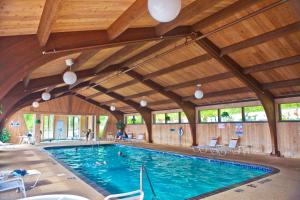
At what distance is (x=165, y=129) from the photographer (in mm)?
14508

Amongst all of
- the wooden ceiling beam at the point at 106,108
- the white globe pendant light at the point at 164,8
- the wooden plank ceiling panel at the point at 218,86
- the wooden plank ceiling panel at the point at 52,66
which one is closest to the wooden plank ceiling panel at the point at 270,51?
the wooden plank ceiling panel at the point at 218,86

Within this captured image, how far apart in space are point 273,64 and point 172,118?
7.91m

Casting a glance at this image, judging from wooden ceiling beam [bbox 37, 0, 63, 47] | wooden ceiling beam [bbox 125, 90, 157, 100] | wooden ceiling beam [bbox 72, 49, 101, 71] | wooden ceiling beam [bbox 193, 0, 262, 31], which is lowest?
wooden ceiling beam [bbox 37, 0, 63, 47]

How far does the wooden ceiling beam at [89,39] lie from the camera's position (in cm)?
392

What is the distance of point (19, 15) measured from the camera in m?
2.78

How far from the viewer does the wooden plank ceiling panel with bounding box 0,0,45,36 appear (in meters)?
2.56

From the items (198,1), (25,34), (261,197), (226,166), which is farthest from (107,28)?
(226,166)

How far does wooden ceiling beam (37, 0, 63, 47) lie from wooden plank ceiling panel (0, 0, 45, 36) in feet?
0.18

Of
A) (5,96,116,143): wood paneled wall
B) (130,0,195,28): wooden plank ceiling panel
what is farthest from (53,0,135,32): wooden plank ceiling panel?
(5,96,116,143): wood paneled wall

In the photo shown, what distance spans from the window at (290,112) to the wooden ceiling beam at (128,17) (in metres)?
7.56

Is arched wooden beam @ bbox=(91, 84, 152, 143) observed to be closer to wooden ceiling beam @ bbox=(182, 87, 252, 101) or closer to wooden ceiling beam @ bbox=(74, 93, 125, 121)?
wooden ceiling beam @ bbox=(74, 93, 125, 121)

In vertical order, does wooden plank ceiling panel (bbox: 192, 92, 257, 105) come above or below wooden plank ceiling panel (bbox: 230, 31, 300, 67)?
below

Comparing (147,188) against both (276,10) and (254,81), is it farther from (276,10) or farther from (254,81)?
(254,81)

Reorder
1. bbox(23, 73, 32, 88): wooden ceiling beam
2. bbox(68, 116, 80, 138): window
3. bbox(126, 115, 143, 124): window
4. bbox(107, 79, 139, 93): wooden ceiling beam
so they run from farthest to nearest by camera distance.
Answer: bbox(68, 116, 80, 138): window → bbox(126, 115, 143, 124): window → bbox(107, 79, 139, 93): wooden ceiling beam → bbox(23, 73, 32, 88): wooden ceiling beam
